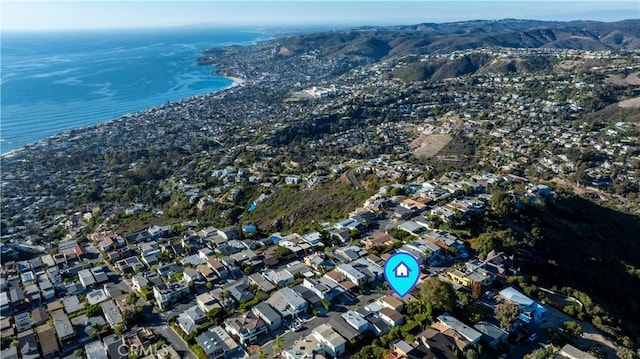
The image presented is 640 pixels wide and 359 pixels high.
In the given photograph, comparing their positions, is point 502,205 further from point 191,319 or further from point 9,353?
point 9,353

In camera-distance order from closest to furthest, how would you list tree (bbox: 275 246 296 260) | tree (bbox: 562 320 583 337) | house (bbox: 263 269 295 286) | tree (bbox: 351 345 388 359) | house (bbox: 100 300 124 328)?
tree (bbox: 351 345 388 359), tree (bbox: 562 320 583 337), house (bbox: 100 300 124 328), house (bbox: 263 269 295 286), tree (bbox: 275 246 296 260)

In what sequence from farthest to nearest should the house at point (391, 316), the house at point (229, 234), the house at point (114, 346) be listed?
the house at point (229, 234)
the house at point (391, 316)
the house at point (114, 346)

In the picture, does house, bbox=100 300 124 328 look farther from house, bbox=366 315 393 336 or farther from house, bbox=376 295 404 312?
house, bbox=376 295 404 312

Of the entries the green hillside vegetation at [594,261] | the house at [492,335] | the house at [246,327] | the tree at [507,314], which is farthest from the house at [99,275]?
the green hillside vegetation at [594,261]

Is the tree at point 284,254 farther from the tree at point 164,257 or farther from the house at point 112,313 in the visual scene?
the house at point 112,313

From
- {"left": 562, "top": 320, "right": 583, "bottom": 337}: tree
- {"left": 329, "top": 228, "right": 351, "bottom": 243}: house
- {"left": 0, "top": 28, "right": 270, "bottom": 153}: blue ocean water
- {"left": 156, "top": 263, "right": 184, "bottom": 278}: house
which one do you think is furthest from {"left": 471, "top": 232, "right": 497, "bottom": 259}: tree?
{"left": 0, "top": 28, "right": 270, "bottom": 153}: blue ocean water

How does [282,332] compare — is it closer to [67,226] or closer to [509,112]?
[67,226]

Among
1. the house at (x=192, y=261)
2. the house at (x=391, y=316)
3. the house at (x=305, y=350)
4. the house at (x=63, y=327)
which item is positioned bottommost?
the house at (x=63, y=327)
